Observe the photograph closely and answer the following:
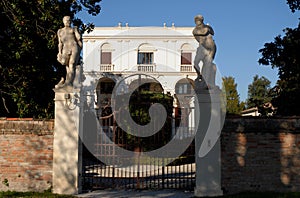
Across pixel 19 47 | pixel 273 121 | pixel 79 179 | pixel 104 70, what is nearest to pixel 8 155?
pixel 79 179

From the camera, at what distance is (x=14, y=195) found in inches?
322

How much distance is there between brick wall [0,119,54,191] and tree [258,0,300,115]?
8355 millimetres

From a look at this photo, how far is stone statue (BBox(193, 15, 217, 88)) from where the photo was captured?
864 cm

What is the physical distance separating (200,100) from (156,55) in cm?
2782

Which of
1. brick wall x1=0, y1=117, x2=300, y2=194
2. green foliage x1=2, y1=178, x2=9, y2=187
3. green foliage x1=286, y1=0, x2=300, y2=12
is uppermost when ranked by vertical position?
green foliage x1=286, y1=0, x2=300, y2=12

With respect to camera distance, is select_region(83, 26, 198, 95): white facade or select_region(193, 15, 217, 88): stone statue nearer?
select_region(193, 15, 217, 88): stone statue

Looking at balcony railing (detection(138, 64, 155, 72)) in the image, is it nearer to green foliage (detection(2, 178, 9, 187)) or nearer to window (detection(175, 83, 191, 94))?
window (detection(175, 83, 191, 94))

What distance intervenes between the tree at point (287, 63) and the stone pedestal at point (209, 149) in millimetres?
5371

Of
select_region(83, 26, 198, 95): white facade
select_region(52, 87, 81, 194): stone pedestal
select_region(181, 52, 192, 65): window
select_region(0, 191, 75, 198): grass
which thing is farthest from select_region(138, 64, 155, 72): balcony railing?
select_region(0, 191, 75, 198): grass

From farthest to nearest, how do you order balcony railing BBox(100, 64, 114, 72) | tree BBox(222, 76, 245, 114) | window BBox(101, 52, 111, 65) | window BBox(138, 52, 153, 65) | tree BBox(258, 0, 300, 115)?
1. tree BBox(222, 76, 245, 114)
2. window BBox(138, 52, 153, 65)
3. window BBox(101, 52, 111, 65)
4. balcony railing BBox(100, 64, 114, 72)
5. tree BBox(258, 0, 300, 115)

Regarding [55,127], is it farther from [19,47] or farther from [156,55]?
[156,55]

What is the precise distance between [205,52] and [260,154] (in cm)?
274

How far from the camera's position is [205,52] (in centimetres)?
874

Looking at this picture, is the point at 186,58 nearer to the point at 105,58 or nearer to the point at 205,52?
the point at 105,58
